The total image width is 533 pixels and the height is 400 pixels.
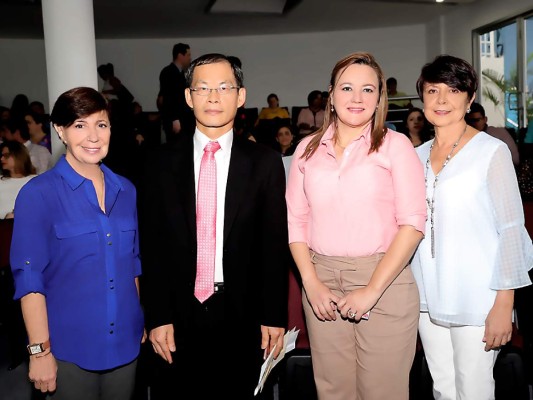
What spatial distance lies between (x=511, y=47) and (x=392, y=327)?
31.0 ft

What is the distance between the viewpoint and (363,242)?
198 cm

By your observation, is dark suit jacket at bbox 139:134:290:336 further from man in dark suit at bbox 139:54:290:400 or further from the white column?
the white column

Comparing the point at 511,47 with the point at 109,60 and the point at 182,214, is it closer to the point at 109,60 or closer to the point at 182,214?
the point at 109,60

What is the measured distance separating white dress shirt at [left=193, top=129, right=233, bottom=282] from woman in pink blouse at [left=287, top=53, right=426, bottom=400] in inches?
11.3

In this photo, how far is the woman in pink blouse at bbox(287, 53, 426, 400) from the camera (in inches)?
76.9

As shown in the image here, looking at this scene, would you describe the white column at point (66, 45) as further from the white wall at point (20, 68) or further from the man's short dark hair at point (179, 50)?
the white wall at point (20, 68)

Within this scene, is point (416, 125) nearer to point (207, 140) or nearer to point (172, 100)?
point (172, 100)

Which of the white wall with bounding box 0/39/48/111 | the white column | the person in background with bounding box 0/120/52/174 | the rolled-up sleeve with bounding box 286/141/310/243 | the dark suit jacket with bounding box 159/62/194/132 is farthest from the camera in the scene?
the white wall with bounding box 0/39/48/111

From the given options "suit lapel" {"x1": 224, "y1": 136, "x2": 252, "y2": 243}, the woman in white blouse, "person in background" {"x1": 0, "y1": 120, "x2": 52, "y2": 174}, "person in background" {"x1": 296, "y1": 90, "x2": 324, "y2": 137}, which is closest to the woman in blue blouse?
"suit lapel" {"x1": 224, "y1": 136, "x2": 252, "y2": 243}

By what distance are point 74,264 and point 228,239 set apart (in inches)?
20.2

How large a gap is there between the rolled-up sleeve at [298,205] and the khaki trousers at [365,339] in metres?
0.10

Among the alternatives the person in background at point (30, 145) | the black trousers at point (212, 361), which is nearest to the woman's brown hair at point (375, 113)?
the black trousers at point (212, 361)

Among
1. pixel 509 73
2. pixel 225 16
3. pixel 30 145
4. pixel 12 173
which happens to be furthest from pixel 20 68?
pixel 509 73

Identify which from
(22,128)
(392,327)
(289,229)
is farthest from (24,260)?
(22,128)
